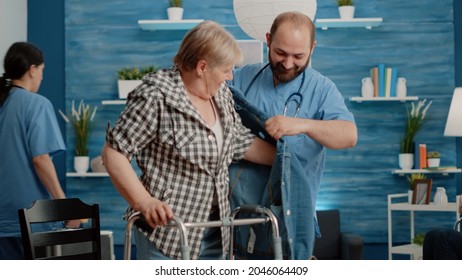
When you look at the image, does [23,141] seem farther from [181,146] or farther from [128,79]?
[128,79]

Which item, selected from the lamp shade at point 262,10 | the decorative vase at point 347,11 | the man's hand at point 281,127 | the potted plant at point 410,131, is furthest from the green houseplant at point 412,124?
the man's hand at point 281,127

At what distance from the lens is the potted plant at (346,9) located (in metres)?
6.34

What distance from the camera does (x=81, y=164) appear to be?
21.2 ft

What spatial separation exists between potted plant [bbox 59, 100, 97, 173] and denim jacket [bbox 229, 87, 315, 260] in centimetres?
426

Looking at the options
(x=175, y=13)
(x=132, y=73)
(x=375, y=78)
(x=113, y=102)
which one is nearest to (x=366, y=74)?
(x=375, y=78)

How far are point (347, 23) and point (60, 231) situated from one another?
4.03 metres

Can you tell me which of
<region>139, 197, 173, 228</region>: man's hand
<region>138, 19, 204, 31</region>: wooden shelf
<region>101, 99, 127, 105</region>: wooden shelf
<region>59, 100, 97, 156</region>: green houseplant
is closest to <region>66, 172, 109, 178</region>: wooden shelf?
<region>59, 100, 97, 156</region>: green houseplant

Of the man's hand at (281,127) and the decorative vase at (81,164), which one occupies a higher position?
the man's hand at (281,127)

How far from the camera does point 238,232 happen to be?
7.87 ft

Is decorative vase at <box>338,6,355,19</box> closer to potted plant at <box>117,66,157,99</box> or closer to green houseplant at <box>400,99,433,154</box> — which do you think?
green houseplant at <box>400,99,433,154</box>

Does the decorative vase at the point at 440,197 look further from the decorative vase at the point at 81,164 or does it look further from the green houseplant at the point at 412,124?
the decorative vase at the point at 81,164

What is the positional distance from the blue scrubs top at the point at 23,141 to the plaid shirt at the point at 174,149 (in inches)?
50.6

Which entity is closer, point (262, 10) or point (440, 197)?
point (262, 10)
